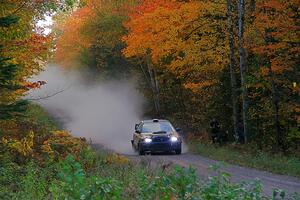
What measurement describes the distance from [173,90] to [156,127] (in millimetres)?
15016

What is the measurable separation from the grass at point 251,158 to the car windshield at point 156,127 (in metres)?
1.66

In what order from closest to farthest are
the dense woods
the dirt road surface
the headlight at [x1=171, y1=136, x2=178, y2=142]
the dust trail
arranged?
the dirt road surface → the dense woods → the headlight at [x1=171, y1=136, x2=178, y2=142] → the dust trail

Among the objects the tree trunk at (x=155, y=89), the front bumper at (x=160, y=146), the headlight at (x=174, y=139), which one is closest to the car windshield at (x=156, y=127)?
the headlight at (x=174, y=139)

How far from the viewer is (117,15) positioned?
4238 centimetres

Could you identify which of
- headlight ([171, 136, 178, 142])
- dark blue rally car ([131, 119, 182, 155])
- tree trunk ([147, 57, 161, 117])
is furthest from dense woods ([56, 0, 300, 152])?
tree trunk ([147, 57, 161, 117])

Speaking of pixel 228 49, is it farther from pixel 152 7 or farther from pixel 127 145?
pixel 127 145

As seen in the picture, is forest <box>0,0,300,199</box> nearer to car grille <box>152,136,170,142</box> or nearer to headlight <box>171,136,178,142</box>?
headlight <box>171,136,178,142</box>

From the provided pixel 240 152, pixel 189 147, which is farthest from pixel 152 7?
pixel 240 152

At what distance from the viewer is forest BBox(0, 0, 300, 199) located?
923 cm

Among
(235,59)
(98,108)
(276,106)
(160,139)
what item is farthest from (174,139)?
(98,108)

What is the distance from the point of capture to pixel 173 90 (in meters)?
41.0

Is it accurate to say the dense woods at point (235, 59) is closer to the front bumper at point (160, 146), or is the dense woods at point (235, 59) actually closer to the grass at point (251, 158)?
the grass at point (251, 158)

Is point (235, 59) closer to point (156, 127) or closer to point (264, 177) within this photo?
point (156, 127)

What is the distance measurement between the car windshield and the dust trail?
314 inches
